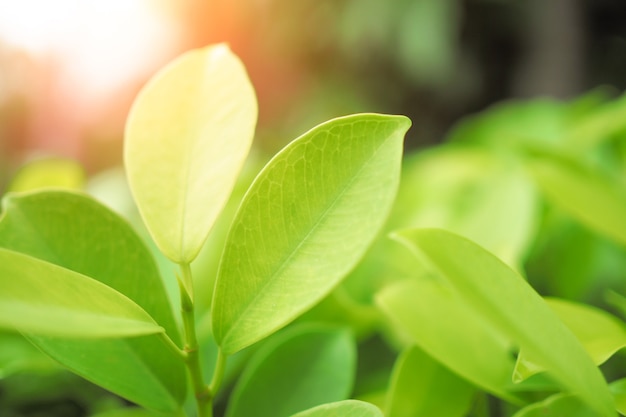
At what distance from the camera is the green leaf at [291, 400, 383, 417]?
121mm

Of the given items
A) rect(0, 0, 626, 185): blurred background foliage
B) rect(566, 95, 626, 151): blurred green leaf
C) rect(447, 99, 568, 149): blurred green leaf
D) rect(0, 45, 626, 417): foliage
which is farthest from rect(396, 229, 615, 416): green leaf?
rect(0, 0, 626, 185): blurred background foliage

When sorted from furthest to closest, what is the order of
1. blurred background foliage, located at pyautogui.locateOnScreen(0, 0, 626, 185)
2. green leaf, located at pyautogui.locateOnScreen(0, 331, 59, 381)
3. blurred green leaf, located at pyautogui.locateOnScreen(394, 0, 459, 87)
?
blurred green leaf, located at pyautogui.locateOnScreen(394, 0, 459, 87) → blurred background foliage, located at pyautogui.locateOnScreen(0, 0, 626, 185) → green leaf, located at pyautogui.locateOnScreen(0, 331, 59, 381)

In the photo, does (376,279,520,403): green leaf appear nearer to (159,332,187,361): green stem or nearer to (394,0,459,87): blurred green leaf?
(159,332,187,361): green stem

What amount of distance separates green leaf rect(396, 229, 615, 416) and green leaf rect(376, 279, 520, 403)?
0.12ft

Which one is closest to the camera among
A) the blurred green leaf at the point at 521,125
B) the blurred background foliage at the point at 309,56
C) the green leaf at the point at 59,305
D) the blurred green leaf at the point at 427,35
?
the green leaf at the point at 59,305

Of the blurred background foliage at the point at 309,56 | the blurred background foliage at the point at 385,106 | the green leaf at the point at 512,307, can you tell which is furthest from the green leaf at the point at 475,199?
the blurred background foliage at the point at 309,56

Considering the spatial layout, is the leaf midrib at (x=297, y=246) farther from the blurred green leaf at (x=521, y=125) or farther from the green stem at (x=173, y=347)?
the blurred green leaf at (x=521, y=125)

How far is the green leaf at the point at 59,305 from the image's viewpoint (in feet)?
0.32

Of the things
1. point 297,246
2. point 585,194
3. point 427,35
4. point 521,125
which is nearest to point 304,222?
point 297,246

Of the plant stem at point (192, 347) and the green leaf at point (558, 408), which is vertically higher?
the plant stem at point (192, 347)

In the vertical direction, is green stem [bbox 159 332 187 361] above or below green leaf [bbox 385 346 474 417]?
above

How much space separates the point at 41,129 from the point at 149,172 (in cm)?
72

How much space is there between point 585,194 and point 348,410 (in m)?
0.14

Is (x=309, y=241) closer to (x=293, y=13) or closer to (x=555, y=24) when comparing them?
(x=555, y=24)
